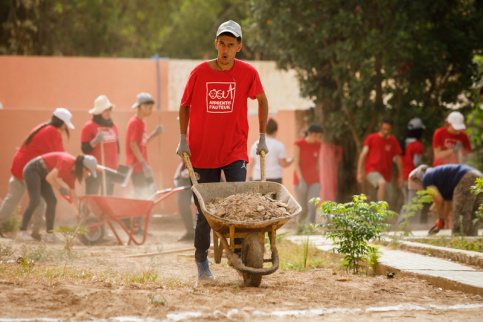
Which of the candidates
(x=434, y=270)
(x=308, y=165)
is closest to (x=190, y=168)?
(x=434, y=270)

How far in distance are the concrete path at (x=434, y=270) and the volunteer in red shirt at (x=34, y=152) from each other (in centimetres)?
517

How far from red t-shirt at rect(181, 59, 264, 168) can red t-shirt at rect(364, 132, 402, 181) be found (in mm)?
6181

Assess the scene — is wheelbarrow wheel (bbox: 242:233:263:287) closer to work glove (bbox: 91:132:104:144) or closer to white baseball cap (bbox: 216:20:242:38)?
white baseball cap (bbox: 216:20:242:38)

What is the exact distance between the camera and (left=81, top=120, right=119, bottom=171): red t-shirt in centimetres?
1088

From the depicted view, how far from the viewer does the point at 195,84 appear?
5.75 m

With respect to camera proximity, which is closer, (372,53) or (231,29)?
(231,29)

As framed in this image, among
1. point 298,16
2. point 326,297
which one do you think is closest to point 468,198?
point 326,297

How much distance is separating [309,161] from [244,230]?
21.3 ft

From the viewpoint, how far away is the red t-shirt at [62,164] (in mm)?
9430

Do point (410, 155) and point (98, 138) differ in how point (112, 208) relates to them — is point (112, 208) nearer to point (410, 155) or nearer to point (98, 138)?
point (98, 138)

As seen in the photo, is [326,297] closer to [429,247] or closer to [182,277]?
[182,277]

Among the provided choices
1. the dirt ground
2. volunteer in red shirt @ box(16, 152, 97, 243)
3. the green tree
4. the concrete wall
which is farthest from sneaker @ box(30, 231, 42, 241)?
the green tree

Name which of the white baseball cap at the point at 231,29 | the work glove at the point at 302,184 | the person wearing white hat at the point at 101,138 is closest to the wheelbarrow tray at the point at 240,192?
the white baseball cap at the point at 231,29

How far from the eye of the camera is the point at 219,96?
573cm
